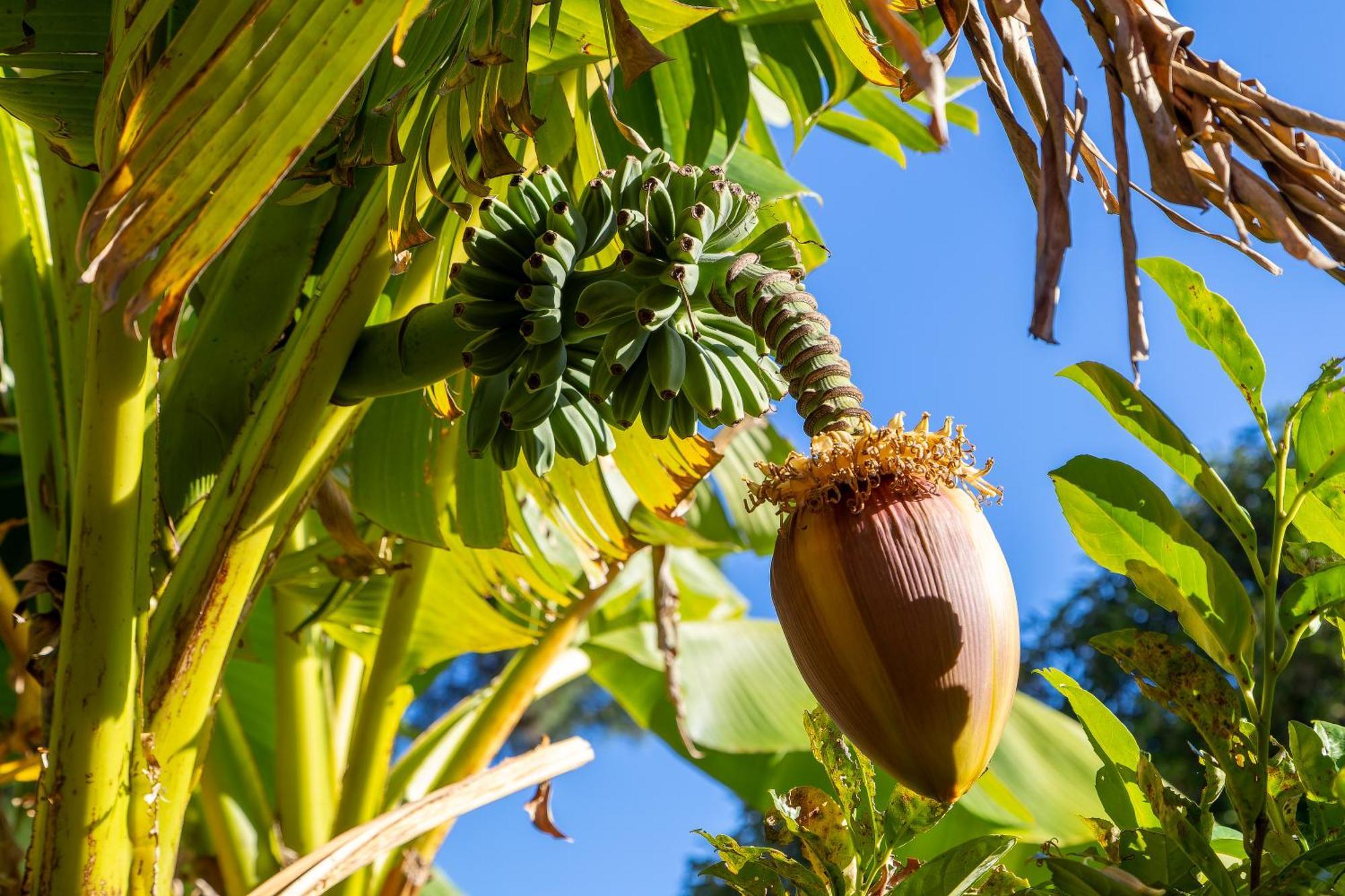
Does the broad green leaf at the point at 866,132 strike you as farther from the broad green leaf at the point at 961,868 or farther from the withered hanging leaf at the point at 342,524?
the broad green leaf at the point at 961,868

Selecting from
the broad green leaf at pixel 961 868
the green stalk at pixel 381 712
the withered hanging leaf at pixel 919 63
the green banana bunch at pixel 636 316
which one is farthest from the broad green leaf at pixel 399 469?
the withered hanging leaf at pixel 919 63

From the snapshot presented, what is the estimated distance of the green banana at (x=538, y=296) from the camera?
0.55 meters

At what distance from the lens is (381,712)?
1.12 m

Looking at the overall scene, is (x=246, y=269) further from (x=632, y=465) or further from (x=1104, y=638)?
(x=1104, y=638)

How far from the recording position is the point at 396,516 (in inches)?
38.0

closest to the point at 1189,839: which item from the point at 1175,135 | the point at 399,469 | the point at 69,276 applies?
the point at 1175,135

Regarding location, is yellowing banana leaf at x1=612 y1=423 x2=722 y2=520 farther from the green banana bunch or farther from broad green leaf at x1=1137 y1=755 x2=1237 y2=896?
broad green leaf at x1=1137 y1=755 x2=1237 y2=896

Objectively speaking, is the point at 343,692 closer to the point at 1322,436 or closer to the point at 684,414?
the point at 684,414

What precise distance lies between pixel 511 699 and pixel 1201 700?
0.88m

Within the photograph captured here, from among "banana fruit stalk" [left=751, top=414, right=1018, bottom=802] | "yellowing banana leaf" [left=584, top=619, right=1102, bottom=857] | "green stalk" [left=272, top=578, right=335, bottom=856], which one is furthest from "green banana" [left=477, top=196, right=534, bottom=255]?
"yellowing banana leaf" [left=584, top=619, right=1102, bottom=857]

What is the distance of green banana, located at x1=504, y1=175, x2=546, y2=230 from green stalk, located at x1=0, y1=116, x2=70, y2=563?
0.50 metres

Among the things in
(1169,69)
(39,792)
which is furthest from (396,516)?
(1169,69)

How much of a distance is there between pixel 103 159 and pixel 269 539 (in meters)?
0.30

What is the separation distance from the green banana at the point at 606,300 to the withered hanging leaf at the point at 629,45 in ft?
0.30
